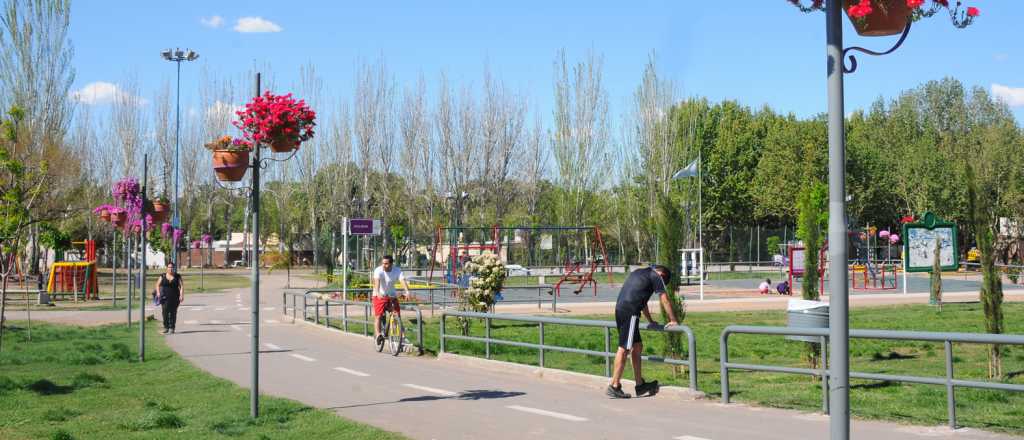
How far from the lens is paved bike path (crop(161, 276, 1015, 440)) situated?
28.8 feet

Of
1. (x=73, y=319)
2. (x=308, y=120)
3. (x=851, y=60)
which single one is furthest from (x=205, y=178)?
(x=851, y=60)

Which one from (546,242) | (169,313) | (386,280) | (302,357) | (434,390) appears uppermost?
(546,242)

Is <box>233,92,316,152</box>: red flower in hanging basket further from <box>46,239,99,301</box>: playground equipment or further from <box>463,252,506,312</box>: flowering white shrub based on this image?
<box>46,239,99,301</box>: playground equipment

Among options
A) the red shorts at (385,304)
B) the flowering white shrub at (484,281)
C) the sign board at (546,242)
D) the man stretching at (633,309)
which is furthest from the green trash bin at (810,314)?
the sign board at (546,242)

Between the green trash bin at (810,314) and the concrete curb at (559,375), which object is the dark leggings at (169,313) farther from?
the green trash bin at (810,314)

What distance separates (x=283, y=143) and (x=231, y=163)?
0.62 metres

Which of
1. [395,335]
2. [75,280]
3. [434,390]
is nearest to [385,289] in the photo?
[395,335]

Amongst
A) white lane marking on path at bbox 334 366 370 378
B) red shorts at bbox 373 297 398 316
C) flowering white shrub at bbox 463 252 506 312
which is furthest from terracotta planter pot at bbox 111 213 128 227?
white lane marking on path at bbox 334 366 370 378

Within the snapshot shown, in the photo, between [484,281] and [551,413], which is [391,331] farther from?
[551,413]

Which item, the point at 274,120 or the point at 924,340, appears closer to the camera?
the point at 924,340

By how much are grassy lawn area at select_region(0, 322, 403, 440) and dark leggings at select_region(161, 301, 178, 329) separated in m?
4.84

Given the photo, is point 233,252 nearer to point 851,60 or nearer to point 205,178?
point 205,178

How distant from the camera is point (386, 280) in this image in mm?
17672

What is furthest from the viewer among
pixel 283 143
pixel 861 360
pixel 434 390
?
pixel 861 360
